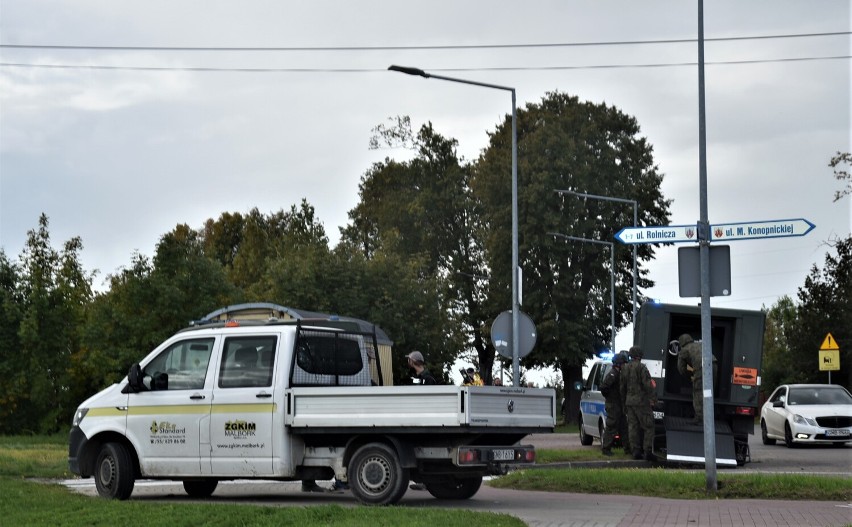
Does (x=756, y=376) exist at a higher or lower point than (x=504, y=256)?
lower

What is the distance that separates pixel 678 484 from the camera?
17156 mm

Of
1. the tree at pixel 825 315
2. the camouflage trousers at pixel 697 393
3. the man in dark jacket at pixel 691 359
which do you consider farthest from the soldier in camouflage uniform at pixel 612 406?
the tree at pixel 825 315

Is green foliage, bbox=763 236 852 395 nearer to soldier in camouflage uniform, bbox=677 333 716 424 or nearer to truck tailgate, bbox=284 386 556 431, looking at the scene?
soldier in camouflage uniform, bbox=677 333 716 424

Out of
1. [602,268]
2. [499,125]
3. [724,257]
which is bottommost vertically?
[724,257]

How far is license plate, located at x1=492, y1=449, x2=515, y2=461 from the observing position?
15.4 meters

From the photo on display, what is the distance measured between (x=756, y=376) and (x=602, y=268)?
30.9 metres

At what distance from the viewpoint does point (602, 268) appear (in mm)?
54875

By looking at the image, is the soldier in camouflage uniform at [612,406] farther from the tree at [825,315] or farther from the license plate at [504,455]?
the tree at [825,315]

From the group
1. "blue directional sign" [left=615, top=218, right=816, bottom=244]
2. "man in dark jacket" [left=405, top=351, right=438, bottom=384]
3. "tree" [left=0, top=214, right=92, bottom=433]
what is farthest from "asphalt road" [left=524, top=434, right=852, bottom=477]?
"tree" [left=0, top=214, right=92, bottom=433]

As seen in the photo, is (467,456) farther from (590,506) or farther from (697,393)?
(697,393)

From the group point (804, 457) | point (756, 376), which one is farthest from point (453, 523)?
point (804, 457)

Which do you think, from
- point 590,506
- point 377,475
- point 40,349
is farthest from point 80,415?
point 40,349

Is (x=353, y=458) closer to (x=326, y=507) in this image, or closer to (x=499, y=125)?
(x=326, y=507)

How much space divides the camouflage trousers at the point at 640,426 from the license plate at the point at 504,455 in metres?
7.95
